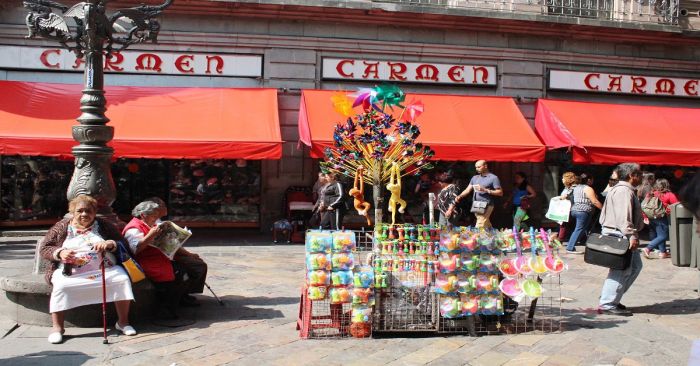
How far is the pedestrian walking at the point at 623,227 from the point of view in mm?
6727

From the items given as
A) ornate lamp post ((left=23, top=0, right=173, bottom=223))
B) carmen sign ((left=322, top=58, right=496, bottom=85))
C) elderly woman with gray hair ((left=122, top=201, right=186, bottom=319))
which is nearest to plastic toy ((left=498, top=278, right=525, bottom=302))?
elderly woman with gray hair ((left=122, top=201, right=186, bottom=319))

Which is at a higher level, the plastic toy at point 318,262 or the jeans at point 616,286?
the plastic toy at point 318,262

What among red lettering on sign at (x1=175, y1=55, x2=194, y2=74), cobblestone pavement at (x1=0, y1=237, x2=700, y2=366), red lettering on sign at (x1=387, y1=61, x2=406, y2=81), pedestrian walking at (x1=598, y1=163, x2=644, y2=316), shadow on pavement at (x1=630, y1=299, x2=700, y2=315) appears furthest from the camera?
red lettering on sign at (x1=387, y1=61, x2=406, y2=81)

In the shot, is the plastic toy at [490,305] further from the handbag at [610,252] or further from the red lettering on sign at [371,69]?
the red lettering on sign at [371,69]

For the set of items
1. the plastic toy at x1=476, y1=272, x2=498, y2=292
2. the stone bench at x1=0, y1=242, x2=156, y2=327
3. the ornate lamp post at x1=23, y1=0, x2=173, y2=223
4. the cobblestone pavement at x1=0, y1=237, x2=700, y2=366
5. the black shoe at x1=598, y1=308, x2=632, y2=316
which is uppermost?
the ornate lamp post at x1=23, y1=0, x2=173, y2=223

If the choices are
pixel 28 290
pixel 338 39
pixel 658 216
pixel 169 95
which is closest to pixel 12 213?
pixel 169 95

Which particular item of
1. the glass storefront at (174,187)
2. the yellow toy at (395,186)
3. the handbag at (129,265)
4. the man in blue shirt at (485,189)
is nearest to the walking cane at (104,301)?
the handbag at (129,265)

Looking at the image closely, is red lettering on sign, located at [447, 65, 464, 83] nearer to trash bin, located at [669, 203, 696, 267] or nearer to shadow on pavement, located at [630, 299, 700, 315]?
trash bin, located at [669, 203, 696, 267]

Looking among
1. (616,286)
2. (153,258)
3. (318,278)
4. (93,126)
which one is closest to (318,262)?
(318,278)

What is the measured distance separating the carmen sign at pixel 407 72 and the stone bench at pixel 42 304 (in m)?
8.51

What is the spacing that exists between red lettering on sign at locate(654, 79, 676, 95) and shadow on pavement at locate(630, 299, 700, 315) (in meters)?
9.05

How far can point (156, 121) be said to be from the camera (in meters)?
11.9

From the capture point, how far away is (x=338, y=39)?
1388 centimetres

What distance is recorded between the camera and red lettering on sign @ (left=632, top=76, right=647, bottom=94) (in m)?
15.2
